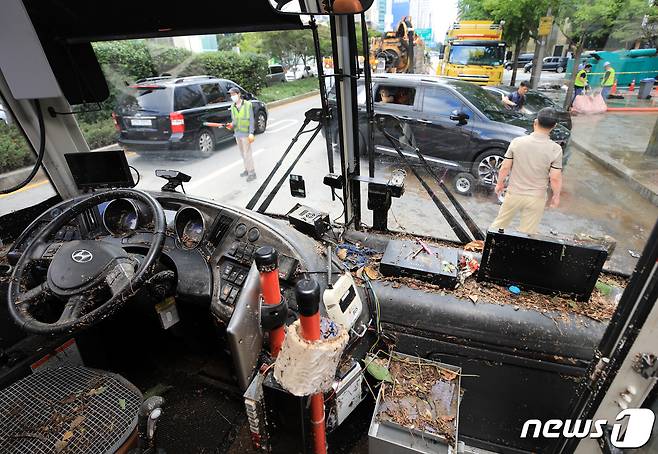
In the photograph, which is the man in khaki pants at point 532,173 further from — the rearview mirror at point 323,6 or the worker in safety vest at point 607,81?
the rearview mirror at point 323,6

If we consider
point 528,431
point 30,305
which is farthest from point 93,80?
point 528,431

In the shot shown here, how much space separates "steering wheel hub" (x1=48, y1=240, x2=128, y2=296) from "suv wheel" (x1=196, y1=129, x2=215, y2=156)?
1275 mm

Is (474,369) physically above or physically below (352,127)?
below

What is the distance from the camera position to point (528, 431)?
195 cm

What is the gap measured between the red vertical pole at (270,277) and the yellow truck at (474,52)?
9.54 metres

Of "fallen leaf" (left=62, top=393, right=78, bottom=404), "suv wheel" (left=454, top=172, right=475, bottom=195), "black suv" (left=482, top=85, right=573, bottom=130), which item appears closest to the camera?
"fallen leaf" (left=62, top=393, right=78, bottom=404)

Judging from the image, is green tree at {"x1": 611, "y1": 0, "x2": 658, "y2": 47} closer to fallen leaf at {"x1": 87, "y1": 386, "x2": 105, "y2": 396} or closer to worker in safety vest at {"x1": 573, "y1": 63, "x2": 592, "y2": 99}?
worker in safety vest at {"x1": 573, "y1": 63, "x2": 592, "y2": 99}

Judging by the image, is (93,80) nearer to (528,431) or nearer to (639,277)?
(639,277)

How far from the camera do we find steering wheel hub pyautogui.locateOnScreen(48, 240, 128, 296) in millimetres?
1746

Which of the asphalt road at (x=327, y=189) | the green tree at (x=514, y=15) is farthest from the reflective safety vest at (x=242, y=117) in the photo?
the green tree at (x=514, y=15)

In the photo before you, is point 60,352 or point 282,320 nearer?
point 282,320

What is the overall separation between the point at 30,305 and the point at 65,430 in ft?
2.10

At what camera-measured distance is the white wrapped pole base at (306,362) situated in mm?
1194

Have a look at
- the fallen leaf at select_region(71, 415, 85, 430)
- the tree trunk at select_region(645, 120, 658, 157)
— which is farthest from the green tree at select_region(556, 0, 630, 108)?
the fallen leaf at select_region(71, 415, 85, 430)
